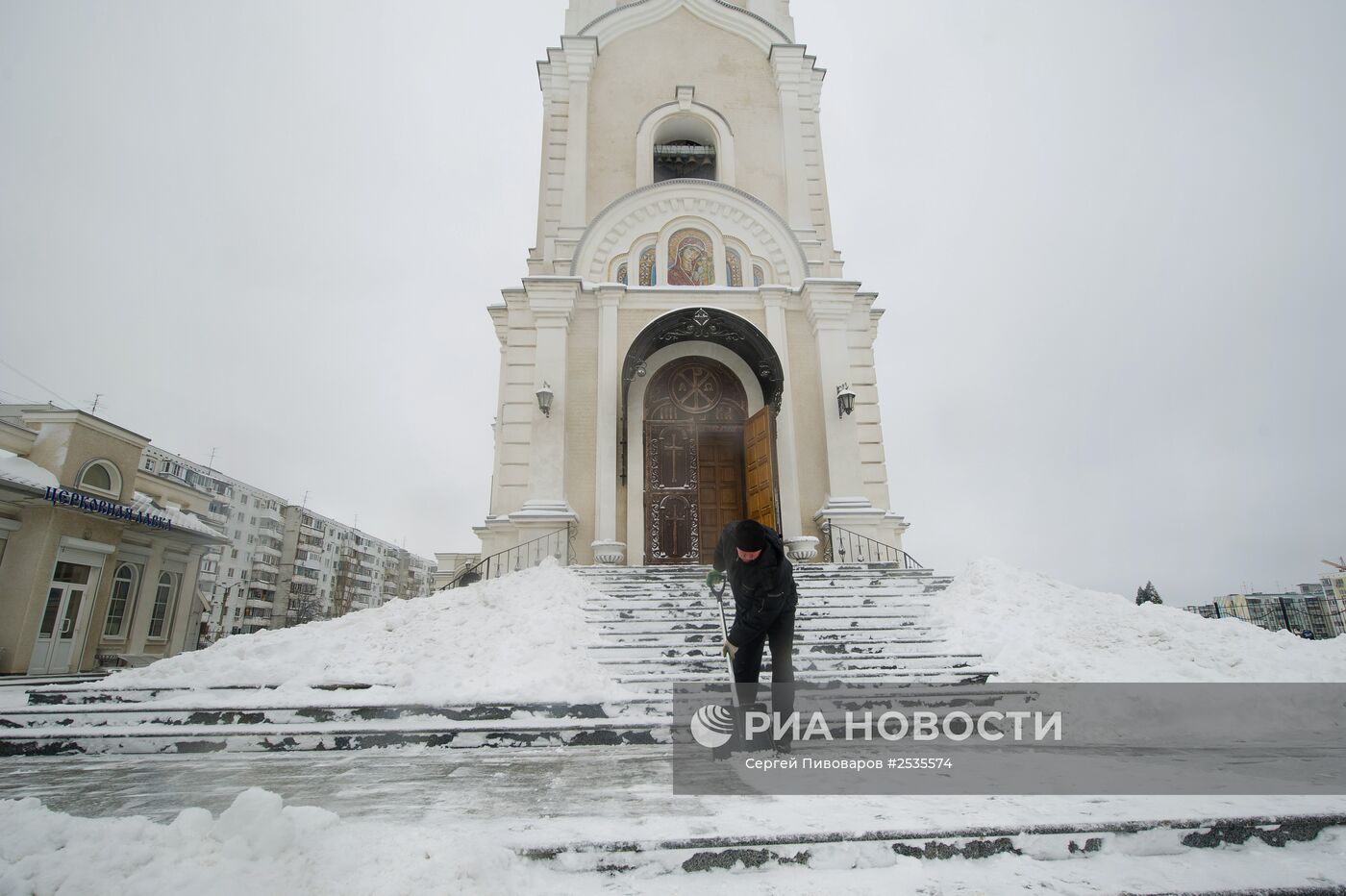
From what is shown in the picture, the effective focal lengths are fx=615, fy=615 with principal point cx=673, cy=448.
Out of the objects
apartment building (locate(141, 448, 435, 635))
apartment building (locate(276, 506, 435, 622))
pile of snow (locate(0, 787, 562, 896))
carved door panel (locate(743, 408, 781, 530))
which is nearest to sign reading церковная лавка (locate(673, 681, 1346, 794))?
pile of snow (locate(0, 787, 562, 896))

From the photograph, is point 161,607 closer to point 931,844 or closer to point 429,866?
point 429,866

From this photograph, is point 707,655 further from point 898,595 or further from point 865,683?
point 898,595

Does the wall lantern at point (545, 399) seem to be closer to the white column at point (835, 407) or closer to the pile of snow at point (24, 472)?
the white column at point (835, 407)

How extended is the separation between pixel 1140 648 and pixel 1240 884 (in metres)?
4.55

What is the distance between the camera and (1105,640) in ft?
19.6

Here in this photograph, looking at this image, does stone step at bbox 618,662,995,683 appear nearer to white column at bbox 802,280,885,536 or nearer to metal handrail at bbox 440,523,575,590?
metal handrail at bbox 440,523,575,590

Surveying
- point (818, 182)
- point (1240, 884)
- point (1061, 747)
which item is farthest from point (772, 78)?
point (1240, 884)

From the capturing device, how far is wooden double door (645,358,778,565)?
38.9 feet

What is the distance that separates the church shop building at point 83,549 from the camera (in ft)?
48.5

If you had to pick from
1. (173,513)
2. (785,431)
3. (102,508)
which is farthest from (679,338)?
(173,513)

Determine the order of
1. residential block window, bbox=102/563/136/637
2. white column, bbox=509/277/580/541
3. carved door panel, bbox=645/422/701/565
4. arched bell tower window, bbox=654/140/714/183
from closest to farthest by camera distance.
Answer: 1. white column, bbox=509/277/580/541
2. carved door panel, bbox=645/422/701/565
3. arched bell tower window, bbox=654/140/714/183
4. residential block window, bbox=102/563/136/637

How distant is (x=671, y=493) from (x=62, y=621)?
16.5m

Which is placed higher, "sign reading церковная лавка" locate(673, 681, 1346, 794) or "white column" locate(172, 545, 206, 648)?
"white column" locate(172, 545, 206, 648)

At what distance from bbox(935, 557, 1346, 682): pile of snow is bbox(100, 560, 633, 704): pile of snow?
3.75 metres
